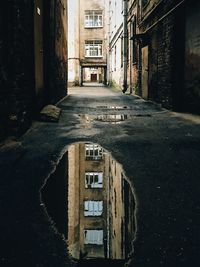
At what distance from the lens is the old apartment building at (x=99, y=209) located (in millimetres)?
2080

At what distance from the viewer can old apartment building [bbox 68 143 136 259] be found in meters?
2.08

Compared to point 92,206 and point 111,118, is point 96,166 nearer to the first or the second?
point 92,206

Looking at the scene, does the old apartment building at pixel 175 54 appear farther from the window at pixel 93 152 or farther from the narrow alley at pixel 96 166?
the window at pixel 93 152

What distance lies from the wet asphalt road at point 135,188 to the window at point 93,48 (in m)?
27.3

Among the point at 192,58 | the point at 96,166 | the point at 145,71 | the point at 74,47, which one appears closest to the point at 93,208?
the point at 96,166

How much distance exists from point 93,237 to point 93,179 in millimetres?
1202

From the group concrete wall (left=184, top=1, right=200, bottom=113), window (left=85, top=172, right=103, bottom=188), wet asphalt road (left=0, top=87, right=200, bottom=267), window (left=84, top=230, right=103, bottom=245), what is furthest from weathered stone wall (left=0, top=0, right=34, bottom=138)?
concrete wall (left=184, top=1, right=200, bottom=113)

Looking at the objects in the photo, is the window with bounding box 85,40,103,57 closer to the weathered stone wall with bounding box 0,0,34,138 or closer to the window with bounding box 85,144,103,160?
the weathered stone wall with bounding box 0,0,34,138

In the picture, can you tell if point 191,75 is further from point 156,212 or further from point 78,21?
point 78,21

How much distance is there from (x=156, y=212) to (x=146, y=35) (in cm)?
1047

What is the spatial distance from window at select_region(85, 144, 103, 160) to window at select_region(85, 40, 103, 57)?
28892 millimetres

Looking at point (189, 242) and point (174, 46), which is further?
point (174, 46)

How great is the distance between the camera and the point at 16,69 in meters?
5.03

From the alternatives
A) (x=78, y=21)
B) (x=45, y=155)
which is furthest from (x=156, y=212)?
(x=78, y=21)
